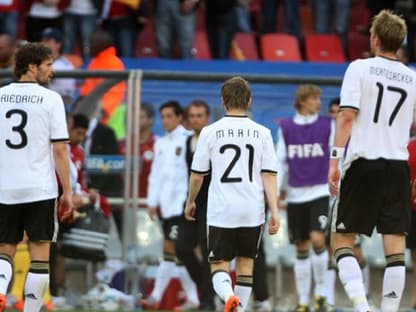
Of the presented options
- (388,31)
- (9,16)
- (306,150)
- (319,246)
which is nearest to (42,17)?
(9,16)

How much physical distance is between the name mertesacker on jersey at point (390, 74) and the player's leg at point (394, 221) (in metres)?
0.63

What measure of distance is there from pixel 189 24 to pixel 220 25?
0.65 m

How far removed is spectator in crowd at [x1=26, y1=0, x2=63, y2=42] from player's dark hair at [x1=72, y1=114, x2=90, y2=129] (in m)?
4.49

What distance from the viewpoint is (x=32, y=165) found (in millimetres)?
11320

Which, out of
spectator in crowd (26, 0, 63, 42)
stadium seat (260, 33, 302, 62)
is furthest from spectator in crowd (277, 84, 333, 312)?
spectator in crowd (26, 0, 63, 42)

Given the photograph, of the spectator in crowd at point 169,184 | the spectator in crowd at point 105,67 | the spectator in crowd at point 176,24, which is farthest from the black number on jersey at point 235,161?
the spectator in crowd at point 176,24

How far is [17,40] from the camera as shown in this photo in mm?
19672

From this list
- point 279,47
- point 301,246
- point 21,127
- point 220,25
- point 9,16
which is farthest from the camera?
point 279,47

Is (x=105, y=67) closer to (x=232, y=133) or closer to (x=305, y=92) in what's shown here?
(x=305, y=92)

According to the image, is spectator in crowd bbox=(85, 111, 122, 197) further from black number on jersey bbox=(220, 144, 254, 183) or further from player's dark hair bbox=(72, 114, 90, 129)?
black number on jersey bbox=(220, 144, 254, 183)

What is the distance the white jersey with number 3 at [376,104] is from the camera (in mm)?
10953

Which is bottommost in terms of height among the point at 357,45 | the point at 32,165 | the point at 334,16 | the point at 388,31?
the point at 32,165

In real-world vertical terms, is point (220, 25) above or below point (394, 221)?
above

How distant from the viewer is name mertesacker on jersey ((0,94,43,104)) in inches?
445
